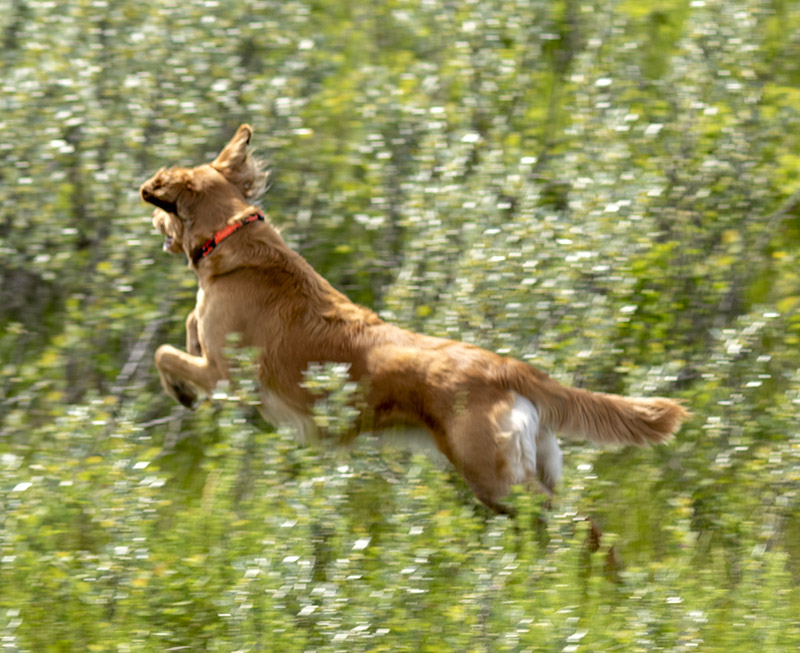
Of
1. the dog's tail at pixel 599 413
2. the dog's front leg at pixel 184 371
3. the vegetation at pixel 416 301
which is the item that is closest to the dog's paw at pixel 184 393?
the dog's front leg at pixel 184 371

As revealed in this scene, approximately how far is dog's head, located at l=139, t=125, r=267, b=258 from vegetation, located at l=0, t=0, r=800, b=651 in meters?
0.71

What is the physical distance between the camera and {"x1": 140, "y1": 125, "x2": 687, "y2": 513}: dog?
3943mm

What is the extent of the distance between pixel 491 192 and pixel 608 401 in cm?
176

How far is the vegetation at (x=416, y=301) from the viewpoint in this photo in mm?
3354

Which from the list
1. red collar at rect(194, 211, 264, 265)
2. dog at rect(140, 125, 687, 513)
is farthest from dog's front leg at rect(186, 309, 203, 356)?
red collar at rect(194, 211, 264, 265)

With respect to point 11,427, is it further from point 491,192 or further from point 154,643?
point 491,192

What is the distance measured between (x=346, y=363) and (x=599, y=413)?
3.43 feet

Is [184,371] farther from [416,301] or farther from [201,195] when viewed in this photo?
[416,301]

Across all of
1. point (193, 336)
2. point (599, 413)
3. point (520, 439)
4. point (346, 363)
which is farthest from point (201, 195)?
point (599, 413)

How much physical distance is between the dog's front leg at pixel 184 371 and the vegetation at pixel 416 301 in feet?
0.72

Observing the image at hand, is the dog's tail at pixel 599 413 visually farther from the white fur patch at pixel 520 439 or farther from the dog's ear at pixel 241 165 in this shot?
the dog's ear at pixel 241 165

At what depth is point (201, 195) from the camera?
15.3ft

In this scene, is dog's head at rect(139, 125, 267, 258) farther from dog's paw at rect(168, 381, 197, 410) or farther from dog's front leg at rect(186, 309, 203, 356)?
dog's paw at rect(168, 381, 197, 410)

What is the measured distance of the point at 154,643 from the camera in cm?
333
